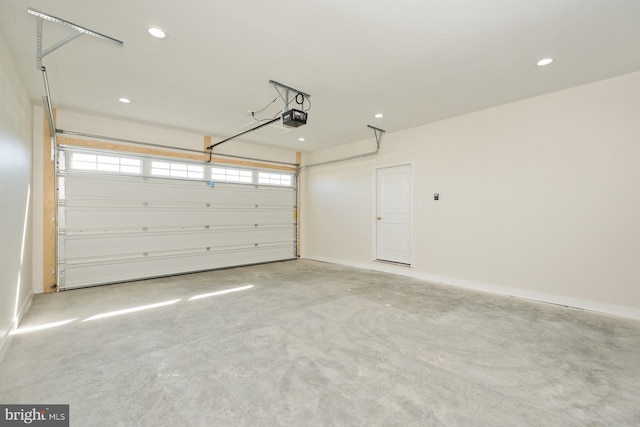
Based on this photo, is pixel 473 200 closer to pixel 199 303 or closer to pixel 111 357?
pixel 199 303

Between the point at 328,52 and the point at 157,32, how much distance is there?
1.58m

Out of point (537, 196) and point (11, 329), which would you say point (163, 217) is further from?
point (537, 196)

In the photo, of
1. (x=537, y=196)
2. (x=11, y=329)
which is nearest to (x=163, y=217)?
(x=11, y=329)

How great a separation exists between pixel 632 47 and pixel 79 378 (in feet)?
18.5

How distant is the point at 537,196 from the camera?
3.90 m

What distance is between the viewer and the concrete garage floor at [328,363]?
5.58ft

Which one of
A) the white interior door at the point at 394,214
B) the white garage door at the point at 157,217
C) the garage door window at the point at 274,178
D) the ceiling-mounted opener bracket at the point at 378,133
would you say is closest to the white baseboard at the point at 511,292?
the white interior door at the point at 394,214

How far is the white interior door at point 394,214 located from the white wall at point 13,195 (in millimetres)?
5377

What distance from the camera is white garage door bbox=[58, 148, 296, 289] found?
4527 mm

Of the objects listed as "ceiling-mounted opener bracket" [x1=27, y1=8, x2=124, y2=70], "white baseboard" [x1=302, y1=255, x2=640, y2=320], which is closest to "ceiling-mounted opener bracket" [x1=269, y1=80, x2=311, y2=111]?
"ceiling-mounted opener bracket" [x1=27, y1=8, x2=124, y2=70]

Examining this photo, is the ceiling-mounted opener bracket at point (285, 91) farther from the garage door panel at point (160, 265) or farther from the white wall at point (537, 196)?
the garage door panel at point (160, 265)

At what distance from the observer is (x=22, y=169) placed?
10.8 feet

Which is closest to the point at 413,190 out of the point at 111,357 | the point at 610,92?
the point at 610,92

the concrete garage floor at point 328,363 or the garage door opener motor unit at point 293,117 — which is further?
the garage door opener motor unit at point 293,117
